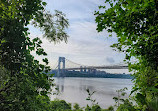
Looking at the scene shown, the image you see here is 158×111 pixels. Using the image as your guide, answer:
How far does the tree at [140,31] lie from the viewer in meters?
1.50

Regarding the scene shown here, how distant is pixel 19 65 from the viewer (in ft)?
6.42

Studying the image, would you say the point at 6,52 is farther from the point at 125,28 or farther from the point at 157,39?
the point at 157,39

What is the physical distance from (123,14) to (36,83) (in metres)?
1.43

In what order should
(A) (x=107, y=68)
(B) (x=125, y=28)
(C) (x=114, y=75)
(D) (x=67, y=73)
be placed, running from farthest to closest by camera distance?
(C) (x=114, y=75)
(D) (x=67, y=73)
(A) (x=107, y=68)
(B) (x=125, y=28)

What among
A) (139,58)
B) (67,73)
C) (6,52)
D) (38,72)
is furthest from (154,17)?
(67,73)

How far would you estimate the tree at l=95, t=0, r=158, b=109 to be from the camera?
150 cm

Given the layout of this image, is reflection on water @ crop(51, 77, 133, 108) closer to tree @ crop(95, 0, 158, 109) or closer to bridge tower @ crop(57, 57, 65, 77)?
tree @ crop(95, 0, 158, 109)

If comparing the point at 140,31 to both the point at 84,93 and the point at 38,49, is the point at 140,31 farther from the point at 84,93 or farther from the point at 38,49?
the point at 84,93

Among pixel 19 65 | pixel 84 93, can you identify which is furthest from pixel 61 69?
pixel 19 65

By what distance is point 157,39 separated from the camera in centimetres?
152

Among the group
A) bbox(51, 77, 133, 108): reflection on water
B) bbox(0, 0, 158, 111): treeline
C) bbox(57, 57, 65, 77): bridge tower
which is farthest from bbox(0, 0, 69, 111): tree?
bbox(57, 57, 65, 77): bridge tower

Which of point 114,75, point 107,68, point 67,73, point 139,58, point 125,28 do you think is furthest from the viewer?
point 114,75

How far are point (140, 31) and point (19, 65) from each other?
1697mm

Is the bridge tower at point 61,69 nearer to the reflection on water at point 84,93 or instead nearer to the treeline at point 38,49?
the reflection on water at point 84,93
